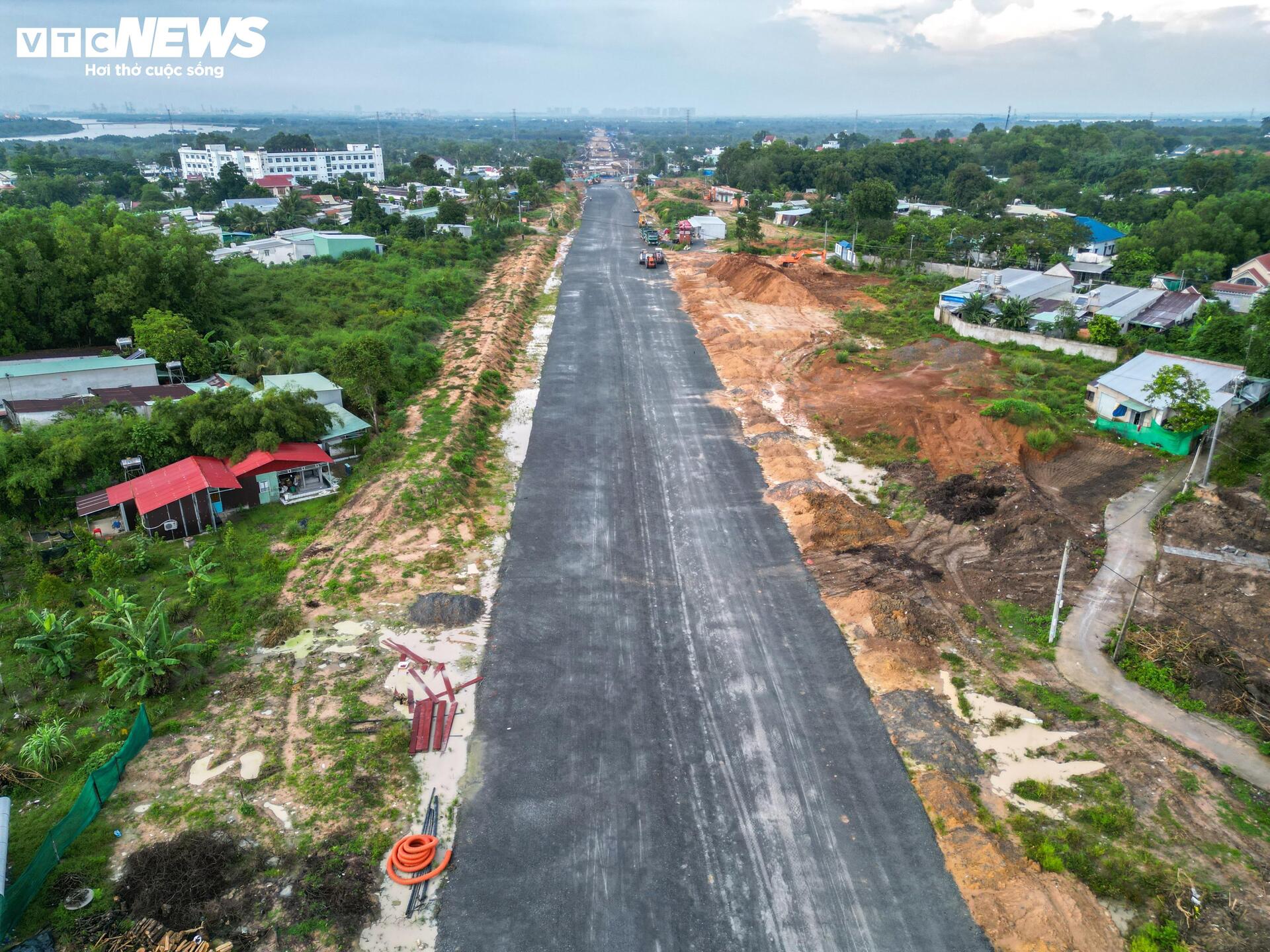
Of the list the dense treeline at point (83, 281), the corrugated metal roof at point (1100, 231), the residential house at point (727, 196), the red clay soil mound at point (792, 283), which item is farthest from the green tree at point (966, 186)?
the dense treeline at point (83, 281)

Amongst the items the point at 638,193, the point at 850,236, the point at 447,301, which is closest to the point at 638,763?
the point at 447,301

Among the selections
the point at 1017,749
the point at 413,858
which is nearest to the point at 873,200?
the point at 1017,749

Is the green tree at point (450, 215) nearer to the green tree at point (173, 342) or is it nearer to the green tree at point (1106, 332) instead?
the green tree at point (173, 342)

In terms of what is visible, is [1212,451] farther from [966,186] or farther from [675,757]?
[966,186]

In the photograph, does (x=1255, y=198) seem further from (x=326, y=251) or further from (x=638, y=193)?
(x=638, y=193)

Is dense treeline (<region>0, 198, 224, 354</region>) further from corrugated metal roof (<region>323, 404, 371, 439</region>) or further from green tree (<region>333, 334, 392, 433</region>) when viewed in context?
corrugated metal roof (<region>323, 404, 371, 439</region>)
